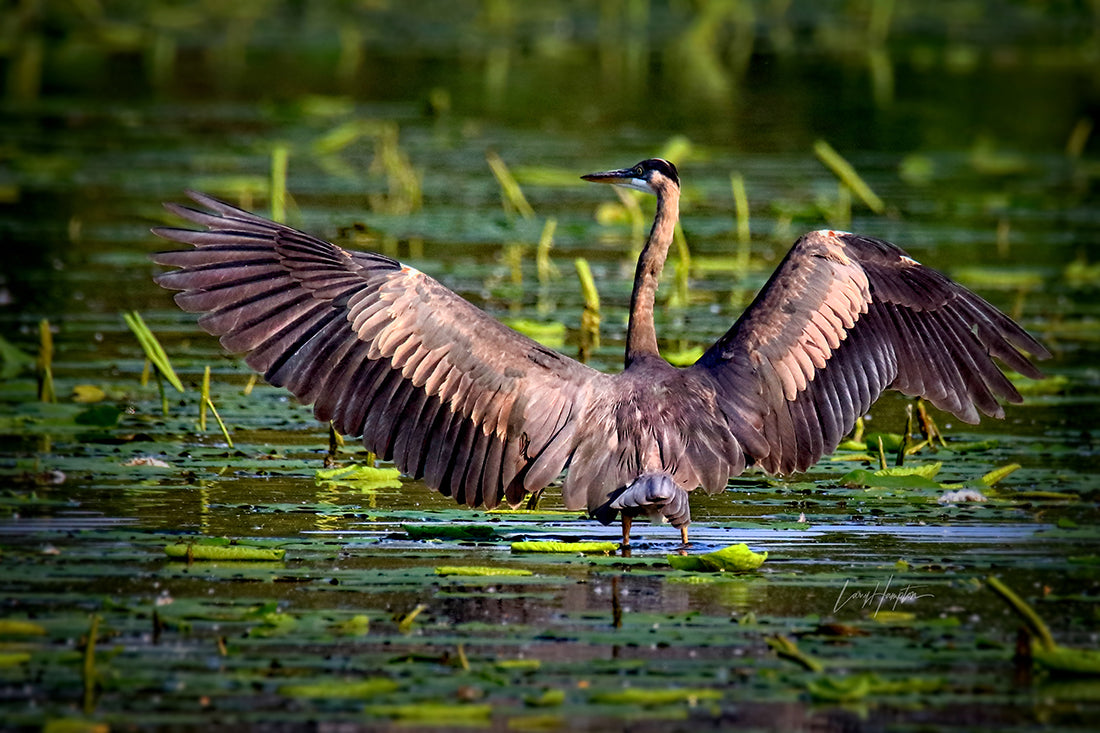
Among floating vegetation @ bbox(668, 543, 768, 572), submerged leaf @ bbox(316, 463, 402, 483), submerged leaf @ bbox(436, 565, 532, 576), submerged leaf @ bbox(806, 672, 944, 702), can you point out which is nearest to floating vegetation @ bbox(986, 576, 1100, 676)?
submerged leaf @ bbox(806, 672, 944, 702)

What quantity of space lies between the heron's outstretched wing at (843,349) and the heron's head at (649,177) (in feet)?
2.29

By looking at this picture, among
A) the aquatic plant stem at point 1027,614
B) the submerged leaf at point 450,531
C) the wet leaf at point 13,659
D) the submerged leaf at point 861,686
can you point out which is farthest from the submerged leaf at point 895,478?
the wet leaf at point 13,659

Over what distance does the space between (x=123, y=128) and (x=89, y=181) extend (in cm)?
331

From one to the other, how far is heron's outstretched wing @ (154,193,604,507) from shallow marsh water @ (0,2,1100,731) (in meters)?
0.31

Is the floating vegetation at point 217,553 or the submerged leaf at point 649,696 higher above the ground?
the floating vegetation at point 217,553

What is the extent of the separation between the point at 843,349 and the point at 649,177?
116cm

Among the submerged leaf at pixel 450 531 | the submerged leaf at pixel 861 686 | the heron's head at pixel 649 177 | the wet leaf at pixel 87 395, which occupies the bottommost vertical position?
the submerged leaf at pixel 861 686

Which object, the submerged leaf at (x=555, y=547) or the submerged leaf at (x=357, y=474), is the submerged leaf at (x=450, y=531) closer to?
the submerged leaf at (x=555, y=547)

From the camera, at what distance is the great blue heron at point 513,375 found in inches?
276

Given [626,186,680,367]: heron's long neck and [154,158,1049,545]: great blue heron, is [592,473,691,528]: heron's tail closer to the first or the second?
[154,158,1049,545]: great blue heron

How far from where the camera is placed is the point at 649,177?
7.97m

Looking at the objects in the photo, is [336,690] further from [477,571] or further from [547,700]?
[477,571]

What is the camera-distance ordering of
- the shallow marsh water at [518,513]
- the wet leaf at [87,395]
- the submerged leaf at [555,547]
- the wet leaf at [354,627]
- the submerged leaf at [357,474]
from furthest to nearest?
the wet leaf at [87,395] < the submerged leaf at [357,474] < the submerged leaf at [555,547] < the wet leaf at [354,627] < the shallow marsh water at [518,513]

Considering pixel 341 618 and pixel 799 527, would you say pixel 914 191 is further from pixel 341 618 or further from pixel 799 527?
pixel 341 618
